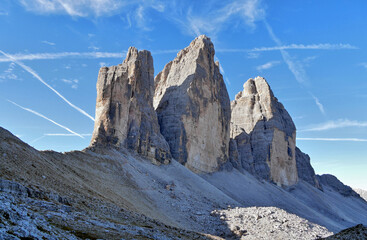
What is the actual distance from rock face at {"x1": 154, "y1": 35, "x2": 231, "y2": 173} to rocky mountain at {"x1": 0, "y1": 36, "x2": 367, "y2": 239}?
0.76 feet

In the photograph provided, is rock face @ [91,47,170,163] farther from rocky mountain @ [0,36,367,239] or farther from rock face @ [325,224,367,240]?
rock face @ [325,224,367,240]

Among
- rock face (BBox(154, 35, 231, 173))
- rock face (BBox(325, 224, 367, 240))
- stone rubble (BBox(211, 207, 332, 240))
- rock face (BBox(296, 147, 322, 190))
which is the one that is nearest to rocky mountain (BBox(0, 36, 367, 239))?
stone rubble (BBox(211, 207, 332, 240))

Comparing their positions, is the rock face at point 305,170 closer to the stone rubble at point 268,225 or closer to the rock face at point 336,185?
the rock face at point 336,185

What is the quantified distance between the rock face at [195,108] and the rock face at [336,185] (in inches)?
2446

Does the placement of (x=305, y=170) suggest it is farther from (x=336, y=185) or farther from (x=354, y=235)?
(x=354, y=235)

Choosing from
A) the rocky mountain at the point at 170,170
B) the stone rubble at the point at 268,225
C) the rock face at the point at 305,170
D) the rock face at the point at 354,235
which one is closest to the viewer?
the rock face at the point at 354,235

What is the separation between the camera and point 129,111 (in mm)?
50469

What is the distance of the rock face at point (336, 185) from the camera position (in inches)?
4486

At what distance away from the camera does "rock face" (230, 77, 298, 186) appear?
81.5 meters

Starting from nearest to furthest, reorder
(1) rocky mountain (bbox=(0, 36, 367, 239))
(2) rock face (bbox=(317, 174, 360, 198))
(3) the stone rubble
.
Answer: (1) rocky mountain (bbox=(0, 36, 367, 239)) → (3) the stone rubble → (2) rock face (bbox=(317, 174, 360, 198))

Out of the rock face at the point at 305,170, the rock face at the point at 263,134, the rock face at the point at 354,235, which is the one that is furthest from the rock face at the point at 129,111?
the rock face at the point at 305,170

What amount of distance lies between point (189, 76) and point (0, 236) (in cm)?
5963

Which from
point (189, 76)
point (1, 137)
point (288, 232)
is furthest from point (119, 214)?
point (189, 76)

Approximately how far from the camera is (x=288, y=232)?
3180 centimetres
